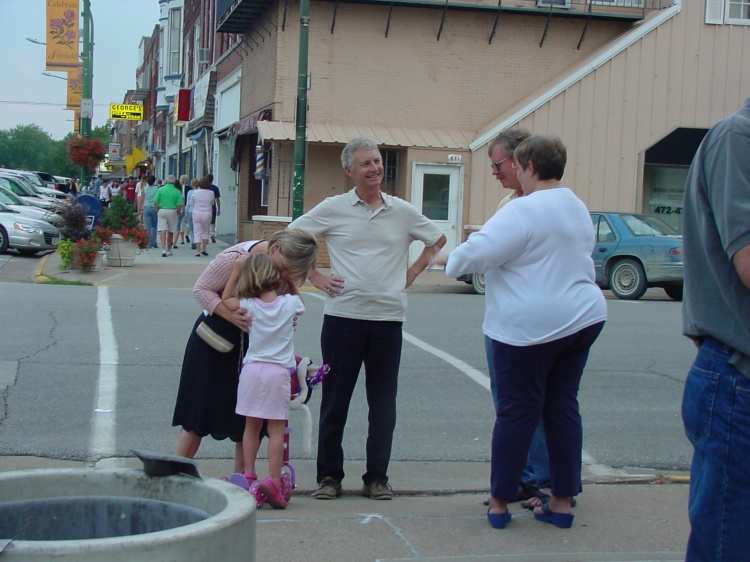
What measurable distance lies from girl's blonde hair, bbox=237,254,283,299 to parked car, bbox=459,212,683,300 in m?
12.2

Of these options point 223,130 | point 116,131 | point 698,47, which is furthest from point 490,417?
point 116,131

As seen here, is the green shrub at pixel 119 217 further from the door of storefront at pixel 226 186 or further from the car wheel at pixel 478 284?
the door of storefront at pixel 226 186

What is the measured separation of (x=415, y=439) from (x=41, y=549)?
5.28 m

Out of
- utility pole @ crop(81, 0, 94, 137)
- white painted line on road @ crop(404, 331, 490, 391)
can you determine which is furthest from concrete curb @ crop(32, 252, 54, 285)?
utility pole @ crop(81, 0, 94, 137)

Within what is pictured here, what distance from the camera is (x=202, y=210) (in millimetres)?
22906

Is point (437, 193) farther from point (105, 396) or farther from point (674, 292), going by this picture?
point (105, 396)

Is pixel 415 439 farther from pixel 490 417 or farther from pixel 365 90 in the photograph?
pixel 365 90

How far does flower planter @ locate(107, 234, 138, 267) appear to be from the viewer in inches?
775

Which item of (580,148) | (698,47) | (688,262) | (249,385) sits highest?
(698,47)

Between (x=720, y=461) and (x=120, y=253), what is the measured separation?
1786cm

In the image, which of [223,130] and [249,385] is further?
→ [223,130]

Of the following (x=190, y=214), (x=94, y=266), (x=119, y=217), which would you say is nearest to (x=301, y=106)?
(x=119, y=217)

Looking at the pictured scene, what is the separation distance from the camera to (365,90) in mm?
23078

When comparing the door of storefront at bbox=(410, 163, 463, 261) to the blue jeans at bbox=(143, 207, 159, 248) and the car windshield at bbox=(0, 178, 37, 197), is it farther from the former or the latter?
the car windshield at bbox=(0, 178, 37, 197)
